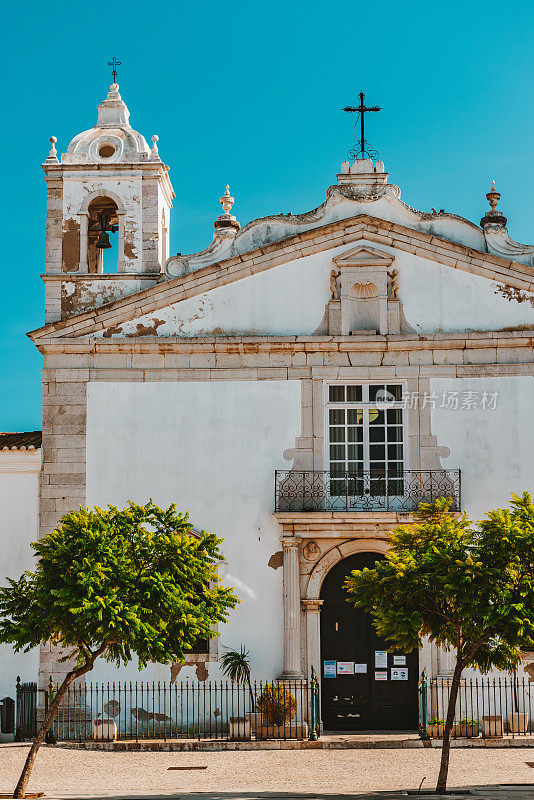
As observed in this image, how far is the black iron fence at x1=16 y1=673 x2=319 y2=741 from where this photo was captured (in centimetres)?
2031

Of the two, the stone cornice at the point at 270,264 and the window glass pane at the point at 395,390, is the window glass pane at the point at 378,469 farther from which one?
the stone cornice at the point at 270,264

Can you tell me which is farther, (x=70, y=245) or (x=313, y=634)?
(x=70, y=245)

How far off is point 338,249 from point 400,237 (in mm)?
1153

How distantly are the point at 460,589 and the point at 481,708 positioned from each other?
246 inches

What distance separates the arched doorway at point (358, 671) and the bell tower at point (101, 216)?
6.71 meters

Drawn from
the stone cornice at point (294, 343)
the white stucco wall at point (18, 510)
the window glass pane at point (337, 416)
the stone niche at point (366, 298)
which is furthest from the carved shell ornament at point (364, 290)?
the white stucco wall at point (18, 510)

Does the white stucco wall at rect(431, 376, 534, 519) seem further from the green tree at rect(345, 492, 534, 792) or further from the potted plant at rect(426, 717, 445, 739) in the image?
the green tree at rect(345, 492, 534, 792)

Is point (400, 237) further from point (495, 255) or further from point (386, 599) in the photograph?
point (386, 599)

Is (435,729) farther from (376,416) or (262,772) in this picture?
(376,416)

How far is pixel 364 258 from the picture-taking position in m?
22.1

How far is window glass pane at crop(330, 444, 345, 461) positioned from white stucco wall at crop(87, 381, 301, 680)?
0.74 m

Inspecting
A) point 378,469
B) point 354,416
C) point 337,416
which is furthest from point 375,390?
point 378,469

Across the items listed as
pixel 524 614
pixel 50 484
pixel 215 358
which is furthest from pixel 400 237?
pixel 524 614

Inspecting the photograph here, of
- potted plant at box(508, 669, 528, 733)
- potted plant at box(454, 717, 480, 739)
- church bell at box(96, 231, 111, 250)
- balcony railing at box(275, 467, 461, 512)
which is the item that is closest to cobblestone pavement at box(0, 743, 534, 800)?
potted plant at box(454, 717, 480, 739)
